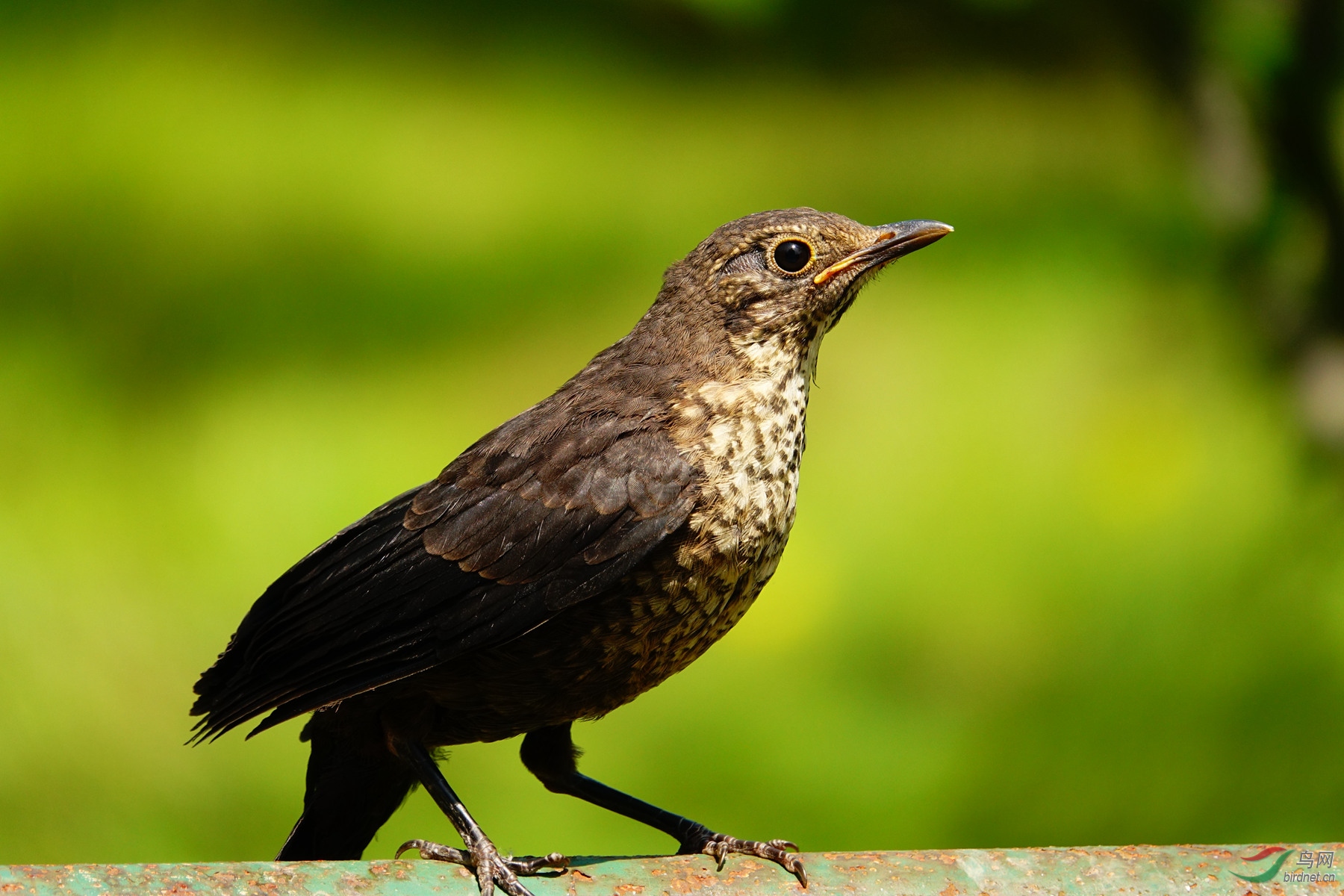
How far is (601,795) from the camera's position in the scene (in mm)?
2668

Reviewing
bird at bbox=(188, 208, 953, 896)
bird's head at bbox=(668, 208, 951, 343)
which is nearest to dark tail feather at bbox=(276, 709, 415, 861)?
bird at bbox=(188, 208, 953, 896)

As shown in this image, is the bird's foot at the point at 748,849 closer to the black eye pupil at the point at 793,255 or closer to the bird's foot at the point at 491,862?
the bird's foot at the point at 491,862

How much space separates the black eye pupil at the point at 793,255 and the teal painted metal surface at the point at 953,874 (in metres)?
1.02

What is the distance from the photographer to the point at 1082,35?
5.21m

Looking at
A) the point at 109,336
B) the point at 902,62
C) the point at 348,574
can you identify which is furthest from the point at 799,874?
the point at 902,62

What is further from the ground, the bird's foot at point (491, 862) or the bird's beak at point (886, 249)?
the bird's beak at point (886, 249)

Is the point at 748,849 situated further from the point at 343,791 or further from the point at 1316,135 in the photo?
the point at 1316,135

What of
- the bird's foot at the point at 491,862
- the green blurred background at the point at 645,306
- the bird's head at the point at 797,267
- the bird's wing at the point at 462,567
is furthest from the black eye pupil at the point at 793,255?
the green blurred background at the point at 645,306

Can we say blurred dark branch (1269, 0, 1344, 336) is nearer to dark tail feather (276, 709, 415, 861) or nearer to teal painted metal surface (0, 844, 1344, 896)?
teal painted metal surface (0, 844, 1344, 896)

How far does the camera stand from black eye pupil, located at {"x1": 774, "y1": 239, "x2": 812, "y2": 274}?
8.27ft

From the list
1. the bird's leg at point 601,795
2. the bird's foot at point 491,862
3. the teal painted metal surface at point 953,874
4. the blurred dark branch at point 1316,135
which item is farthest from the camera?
the blurred dark branch at point 1316,135

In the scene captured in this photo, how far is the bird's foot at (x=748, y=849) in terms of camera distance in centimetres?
221

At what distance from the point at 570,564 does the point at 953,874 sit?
0.75 m

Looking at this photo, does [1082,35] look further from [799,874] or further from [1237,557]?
[799,874]
